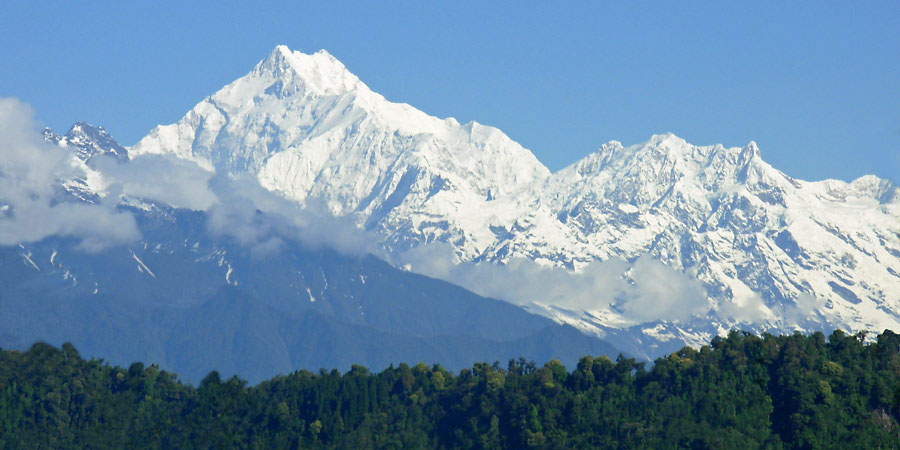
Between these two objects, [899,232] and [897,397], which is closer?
[899,232]

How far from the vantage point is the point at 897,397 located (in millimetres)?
111000

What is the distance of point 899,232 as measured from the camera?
342ft

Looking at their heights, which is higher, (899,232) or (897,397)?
(899,232)

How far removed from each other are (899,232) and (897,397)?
14.9 m
